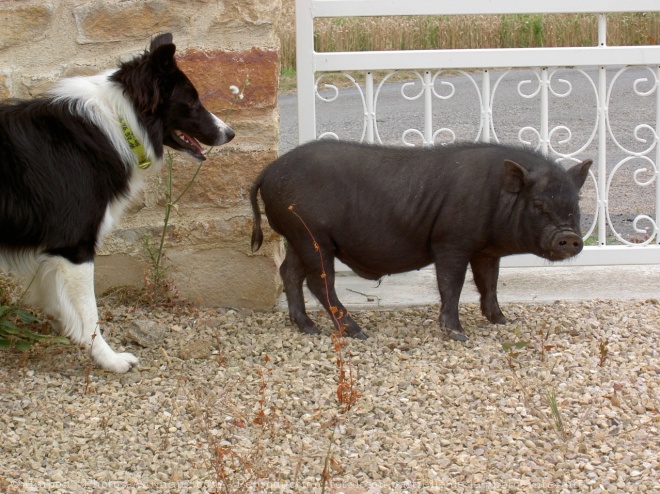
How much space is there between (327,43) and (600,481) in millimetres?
11789

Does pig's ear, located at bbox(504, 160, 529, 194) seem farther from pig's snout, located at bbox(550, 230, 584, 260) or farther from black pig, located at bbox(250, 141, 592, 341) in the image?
pig's snout, located at bbox(550, 230, 584, 260)

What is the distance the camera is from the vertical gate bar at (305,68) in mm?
5336

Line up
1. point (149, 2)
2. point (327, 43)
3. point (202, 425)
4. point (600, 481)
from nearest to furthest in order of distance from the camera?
point (600, 481) → point (202, 425) → point (149, 2) → point (327, 43)

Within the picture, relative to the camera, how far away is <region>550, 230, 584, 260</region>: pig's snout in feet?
14.6

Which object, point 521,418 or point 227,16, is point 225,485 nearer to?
point 521,418

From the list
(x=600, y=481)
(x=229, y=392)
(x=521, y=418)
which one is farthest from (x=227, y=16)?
(x=600, y=481)

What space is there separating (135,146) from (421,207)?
138 cm

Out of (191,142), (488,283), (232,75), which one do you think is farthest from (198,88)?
(488,283)

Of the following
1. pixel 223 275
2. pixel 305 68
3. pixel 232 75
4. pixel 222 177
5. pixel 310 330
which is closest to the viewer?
pixel 310 330

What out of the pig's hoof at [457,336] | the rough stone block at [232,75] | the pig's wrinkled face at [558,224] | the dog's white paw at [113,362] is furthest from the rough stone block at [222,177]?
the pig's wrinkled face at [558,224]

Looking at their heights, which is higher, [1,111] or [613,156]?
[1,111]

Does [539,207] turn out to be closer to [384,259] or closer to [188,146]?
[384,259]

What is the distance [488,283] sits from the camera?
15.9 feet

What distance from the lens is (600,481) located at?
323 centimetres
